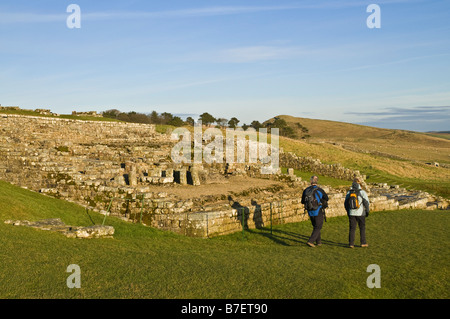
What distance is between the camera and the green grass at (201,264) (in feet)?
22.1

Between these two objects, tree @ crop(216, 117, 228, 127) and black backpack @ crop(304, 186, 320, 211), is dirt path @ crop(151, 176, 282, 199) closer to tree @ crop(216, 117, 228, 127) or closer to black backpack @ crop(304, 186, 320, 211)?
black backpack @ crop(304, 186, 320, 211)

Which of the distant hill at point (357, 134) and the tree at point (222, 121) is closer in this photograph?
the tree at point (222, 121)

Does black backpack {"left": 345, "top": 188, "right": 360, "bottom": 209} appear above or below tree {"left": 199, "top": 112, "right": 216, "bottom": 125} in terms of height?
below

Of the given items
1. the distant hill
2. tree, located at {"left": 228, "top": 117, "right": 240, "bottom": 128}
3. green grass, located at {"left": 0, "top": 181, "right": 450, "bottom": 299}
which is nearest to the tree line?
tree, located at {"left": 228, "top": 117, "right": 240, "bottom": 128}

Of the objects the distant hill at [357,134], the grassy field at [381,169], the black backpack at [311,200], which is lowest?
the grassy field at [381,169]

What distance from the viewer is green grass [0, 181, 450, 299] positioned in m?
6.74

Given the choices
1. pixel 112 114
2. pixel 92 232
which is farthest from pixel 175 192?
pixel 112 114

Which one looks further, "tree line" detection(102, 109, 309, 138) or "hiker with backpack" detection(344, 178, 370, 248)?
"tree line" detection(102, 109, 309, 138)

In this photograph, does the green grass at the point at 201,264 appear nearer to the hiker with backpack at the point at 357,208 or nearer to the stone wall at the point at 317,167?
the hiker with backpack at the point at 357,208
